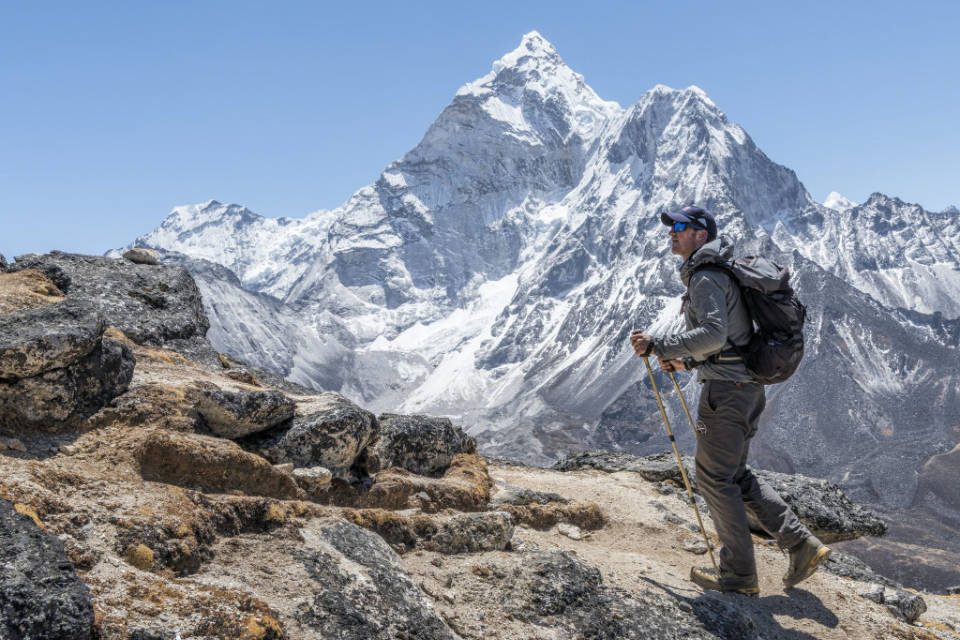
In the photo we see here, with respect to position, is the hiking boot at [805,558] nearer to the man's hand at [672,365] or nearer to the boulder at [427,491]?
the man's hand at [672,365]

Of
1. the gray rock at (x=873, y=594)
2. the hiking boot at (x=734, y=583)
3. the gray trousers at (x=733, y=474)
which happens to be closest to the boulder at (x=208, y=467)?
the gray trousers at (x=733, y=474)

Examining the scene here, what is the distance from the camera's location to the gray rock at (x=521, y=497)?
31.2 feet

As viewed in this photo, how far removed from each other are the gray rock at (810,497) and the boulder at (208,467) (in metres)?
8.34

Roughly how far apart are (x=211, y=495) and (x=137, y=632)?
232 cm

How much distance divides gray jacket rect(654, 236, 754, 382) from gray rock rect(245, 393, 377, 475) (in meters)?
3.67

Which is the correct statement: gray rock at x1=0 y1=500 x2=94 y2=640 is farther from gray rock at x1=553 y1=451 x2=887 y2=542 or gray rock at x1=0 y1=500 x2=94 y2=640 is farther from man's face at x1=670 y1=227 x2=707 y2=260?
gray rock at x1=553 y1=451 x2=887 y2=542

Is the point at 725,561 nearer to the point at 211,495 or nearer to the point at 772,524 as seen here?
the point at 772,524

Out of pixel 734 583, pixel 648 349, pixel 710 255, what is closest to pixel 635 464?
pixel 734 583

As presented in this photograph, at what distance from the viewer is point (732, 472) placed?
7484 mm

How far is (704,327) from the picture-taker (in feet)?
23.5

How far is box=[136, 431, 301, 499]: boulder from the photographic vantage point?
6559mm

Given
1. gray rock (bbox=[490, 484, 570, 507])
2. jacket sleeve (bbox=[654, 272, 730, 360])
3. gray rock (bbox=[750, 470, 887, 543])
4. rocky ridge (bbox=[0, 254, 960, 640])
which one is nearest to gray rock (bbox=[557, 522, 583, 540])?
rocky ridge (bbox=[0, 254, 960, 640])

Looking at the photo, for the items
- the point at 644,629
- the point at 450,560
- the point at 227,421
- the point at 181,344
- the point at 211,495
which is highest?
the point at 181,344

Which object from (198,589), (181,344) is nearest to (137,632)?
(198,589)
